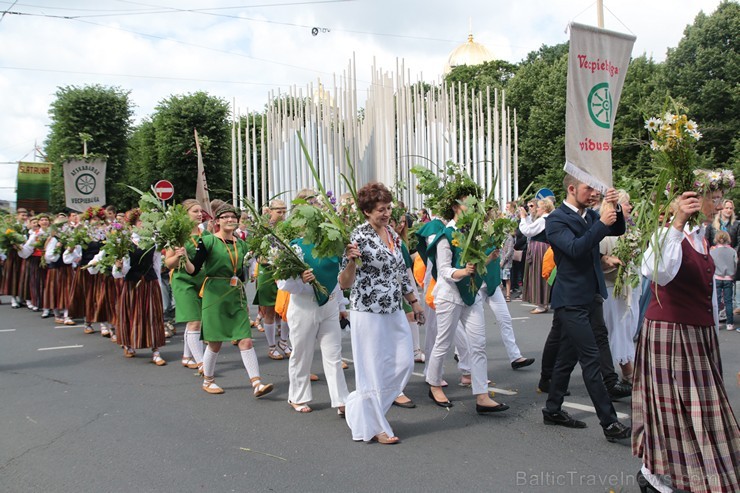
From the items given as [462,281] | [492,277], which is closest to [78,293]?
[492,277]

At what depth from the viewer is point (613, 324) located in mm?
6816

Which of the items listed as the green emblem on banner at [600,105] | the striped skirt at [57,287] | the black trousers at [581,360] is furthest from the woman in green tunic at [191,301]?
the striped skirt at [57,287]

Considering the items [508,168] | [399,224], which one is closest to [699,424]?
[399,224]

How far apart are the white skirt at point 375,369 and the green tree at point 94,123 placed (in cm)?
3910

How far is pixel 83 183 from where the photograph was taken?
1748 centimetres

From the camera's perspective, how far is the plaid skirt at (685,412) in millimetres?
3666

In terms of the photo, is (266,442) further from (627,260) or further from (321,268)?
(627,260)

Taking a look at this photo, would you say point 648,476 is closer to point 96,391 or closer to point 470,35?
point 96,391

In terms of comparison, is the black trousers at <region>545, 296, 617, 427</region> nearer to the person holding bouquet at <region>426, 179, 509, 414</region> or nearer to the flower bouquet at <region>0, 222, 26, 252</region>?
the person holding bouquet at <region>426, 179, 509, 414</region>

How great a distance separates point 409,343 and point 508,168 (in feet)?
64.3

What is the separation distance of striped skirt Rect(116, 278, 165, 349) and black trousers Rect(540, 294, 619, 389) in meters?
5.33

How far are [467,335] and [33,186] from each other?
2213 centimetres

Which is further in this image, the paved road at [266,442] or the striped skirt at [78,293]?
the striped skirt at [78,293]

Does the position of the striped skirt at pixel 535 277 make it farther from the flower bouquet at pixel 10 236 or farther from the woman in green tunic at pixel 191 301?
the flower bouquet at pixel 10 236
